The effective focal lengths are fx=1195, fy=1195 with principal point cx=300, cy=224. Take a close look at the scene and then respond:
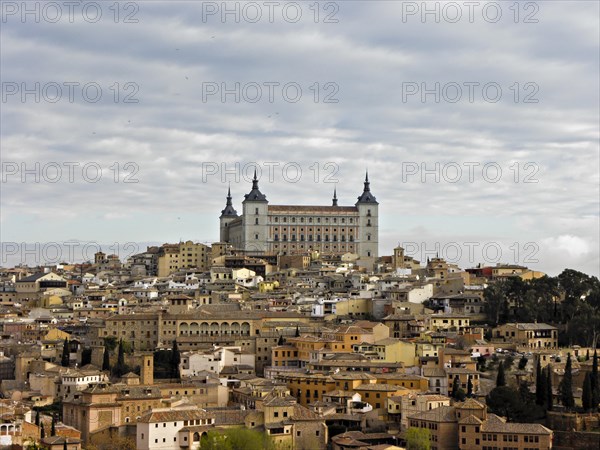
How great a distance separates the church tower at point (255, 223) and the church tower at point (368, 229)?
844 cm

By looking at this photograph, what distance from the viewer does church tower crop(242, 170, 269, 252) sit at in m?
101

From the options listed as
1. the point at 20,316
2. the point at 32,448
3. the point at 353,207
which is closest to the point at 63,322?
the point at 20,316

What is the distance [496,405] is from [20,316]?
31.8m

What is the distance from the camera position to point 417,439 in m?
39.7

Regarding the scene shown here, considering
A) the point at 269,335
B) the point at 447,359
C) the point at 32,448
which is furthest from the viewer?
the point at 269,335

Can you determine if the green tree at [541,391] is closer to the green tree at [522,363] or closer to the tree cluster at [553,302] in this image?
the green tree at [522,363]

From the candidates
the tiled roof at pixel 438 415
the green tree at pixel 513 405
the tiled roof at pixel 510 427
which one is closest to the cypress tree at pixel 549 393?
the green tree at pixel 513 405

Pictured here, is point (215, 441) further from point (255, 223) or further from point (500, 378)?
point (255, 223)

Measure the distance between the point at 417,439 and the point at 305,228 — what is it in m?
62.6

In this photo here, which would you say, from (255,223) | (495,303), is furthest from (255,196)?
(495,303)

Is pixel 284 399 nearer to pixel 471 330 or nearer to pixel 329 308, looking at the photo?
pixel 471 330

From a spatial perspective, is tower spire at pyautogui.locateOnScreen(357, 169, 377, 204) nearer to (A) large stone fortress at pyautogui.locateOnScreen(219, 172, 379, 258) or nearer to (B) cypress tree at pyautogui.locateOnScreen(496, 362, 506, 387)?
(A) large stone fortress at pyautogui.locateOnScreen(219, 172, 379, 258)

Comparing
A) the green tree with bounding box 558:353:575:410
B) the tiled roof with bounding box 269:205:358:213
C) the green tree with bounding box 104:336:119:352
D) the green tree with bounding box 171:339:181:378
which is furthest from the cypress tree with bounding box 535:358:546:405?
the tiled roof with bounding box 269:205:358:213

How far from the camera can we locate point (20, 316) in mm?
66312
